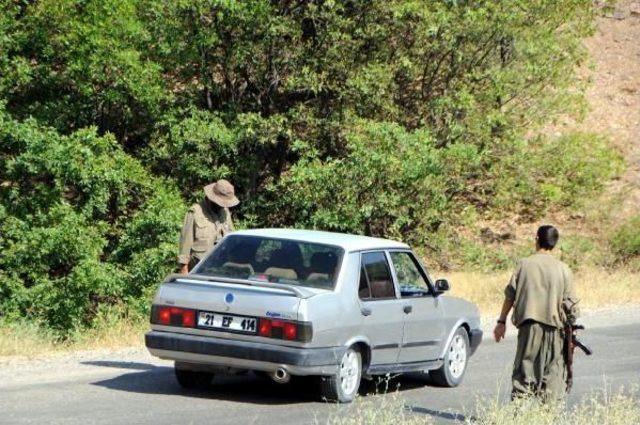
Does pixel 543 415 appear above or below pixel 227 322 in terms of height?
below

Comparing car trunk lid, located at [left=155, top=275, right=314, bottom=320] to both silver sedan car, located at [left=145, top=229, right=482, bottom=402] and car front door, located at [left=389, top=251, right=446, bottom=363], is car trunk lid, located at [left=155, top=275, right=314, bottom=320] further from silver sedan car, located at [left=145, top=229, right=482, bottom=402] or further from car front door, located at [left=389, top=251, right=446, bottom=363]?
car front door, located at [left=389, top=251, right=446, bottom=363]

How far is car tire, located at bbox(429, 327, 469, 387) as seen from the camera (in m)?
12.8

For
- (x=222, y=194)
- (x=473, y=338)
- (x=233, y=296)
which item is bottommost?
(x=473, y=338)

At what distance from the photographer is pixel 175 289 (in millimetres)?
11125

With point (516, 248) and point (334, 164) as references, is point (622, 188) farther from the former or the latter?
point (334, 164)

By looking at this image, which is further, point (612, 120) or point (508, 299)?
point (612, 120)

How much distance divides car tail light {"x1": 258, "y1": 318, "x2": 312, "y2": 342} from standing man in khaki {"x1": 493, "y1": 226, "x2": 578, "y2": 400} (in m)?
1.76

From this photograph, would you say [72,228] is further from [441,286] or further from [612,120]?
[612,120]

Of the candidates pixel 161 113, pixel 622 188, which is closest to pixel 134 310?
pixel 161 113

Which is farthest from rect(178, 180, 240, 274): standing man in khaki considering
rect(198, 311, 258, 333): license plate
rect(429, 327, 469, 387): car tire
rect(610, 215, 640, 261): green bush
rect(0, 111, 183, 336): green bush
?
rect(610, 215, 640, 261): green bush

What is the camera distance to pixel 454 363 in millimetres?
12938

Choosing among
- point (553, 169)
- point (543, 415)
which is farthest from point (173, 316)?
point (553, 169)

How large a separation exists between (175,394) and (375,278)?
2.09m

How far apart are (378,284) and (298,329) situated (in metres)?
1.52
